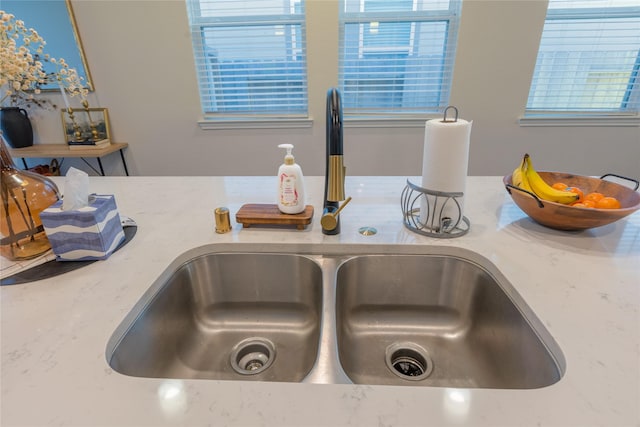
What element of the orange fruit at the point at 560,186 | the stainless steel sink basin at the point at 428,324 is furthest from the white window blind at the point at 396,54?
the stainless steel sink basin at the point at 428,324

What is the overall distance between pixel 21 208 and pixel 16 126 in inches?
102

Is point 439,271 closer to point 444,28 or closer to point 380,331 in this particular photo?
point 380,331

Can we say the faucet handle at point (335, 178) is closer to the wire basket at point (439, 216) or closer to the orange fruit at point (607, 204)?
the wire basket at point (439, 216)

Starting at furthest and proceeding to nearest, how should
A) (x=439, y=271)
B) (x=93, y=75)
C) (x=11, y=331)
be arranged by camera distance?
(x=93, y=75) < (x=439, y=271) < (x=11, y=331)

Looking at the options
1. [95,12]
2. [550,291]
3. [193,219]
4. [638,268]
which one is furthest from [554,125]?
[95,12]

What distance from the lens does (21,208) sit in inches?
29.2

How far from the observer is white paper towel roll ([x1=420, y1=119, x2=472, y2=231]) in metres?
0.78

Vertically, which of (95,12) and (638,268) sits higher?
(95,12)

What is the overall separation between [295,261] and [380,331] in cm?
27

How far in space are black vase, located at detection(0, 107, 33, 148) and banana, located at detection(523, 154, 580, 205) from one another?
3378 millimetres

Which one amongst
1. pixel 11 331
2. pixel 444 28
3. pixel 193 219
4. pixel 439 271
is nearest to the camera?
pixel 11 331

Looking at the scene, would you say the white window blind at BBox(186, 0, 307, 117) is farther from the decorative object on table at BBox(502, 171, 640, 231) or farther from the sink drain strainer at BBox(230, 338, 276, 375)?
the sink drain strainer at BBox(230, 338, 276, 375)

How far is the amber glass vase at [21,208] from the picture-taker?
28.5 inches

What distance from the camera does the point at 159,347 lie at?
689 mm
